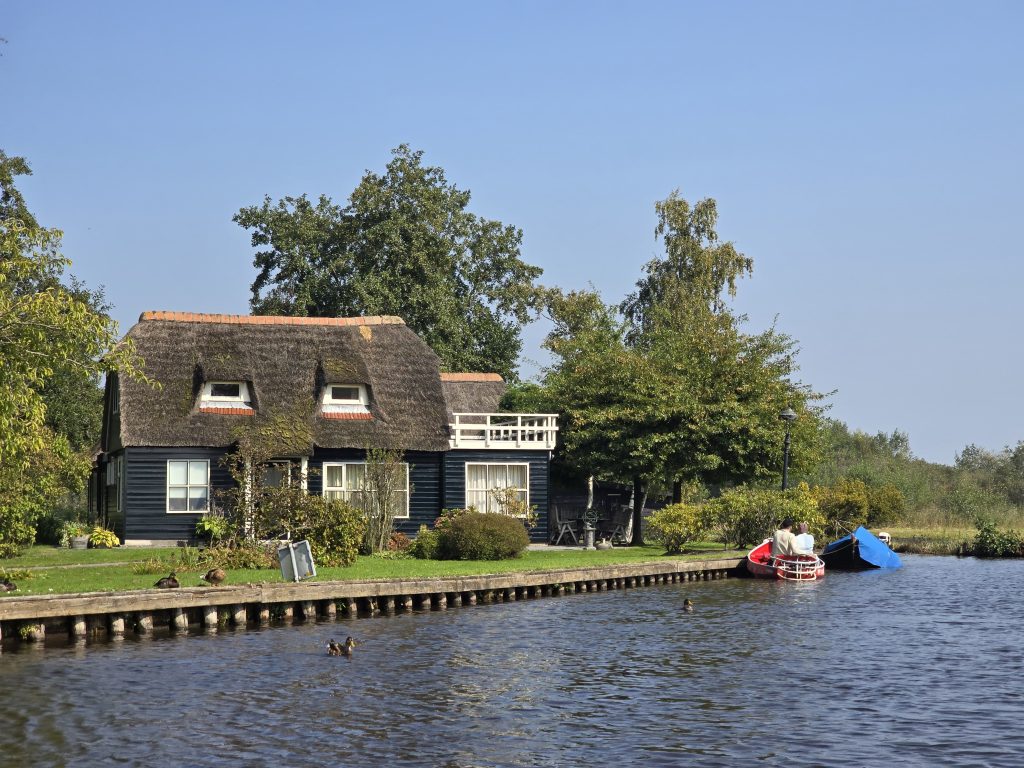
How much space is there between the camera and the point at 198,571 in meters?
33.4

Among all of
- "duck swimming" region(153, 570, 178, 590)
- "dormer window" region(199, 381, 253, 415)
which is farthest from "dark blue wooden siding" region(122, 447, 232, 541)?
"duck swimming" region(153, 570, 178, 590)

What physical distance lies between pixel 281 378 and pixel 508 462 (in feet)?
29.3

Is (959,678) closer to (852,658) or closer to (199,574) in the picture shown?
(852,658)

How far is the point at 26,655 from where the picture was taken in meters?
24.5

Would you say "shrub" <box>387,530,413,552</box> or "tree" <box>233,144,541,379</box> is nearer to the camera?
"shrub" <box>387,530,413,552</box>

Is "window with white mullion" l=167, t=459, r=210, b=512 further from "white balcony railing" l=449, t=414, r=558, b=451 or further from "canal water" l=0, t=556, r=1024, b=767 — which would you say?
"canal water" l=0, t=556, r=1024, b=767

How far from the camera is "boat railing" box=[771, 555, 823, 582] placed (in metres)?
42.5

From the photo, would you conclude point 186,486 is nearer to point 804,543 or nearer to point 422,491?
point 422,491

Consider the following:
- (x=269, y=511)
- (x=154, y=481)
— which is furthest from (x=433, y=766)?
(x=154, y=481)

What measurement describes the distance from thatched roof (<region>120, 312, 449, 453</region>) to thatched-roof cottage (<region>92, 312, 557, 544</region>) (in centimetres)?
5

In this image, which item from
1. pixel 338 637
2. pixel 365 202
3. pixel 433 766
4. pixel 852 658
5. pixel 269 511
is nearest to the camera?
pixel 433 766

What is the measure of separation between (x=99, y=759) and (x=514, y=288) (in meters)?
59.3

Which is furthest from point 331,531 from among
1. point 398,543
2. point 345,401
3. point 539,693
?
point 539,693

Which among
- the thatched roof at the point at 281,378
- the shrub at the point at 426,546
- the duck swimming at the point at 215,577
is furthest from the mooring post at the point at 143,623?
the thatched roof at the point at 281,378
